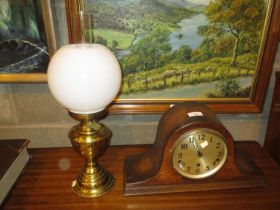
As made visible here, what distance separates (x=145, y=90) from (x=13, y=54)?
0.49 meters

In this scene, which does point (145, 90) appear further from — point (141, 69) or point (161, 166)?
point (161, 166)

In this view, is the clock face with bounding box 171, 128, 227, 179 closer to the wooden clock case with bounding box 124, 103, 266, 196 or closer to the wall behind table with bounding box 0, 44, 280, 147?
the wooden clock case with bounding box 124, 103, 266, 196

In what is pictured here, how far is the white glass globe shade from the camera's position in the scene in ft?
2.03

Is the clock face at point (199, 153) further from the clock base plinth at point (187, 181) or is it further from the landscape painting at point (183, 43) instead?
the landscape painting at point (183, 43)

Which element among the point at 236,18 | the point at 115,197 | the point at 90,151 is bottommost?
the point at 115,197

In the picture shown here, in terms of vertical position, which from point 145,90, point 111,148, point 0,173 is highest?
point 145,90

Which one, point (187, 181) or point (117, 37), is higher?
point (117, 37)

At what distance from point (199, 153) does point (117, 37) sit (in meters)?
0.48

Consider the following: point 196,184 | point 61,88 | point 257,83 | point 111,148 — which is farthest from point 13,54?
point 257,83

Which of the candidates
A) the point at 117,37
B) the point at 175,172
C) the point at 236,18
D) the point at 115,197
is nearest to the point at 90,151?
the point at 115,197

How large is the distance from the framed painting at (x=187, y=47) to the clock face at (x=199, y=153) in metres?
0.27

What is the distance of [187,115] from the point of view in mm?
796

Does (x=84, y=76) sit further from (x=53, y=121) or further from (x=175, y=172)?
(x=53, y=121)

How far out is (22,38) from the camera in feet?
2.91
